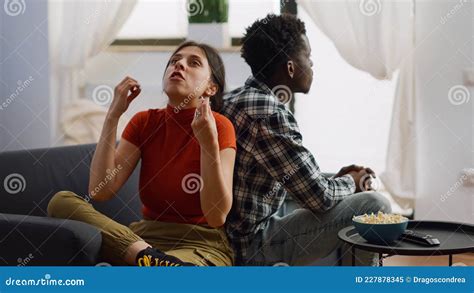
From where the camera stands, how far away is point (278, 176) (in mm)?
1824

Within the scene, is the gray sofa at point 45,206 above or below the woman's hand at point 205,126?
below

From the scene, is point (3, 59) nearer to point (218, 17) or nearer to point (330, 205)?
point (218, 17)

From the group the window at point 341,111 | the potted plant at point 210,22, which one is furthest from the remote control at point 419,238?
the potted plant at point 210,22

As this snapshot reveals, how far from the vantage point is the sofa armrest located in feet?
5.22

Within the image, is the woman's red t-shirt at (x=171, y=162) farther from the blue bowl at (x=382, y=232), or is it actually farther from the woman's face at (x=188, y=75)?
the blue bowl at (x=382, y=232)

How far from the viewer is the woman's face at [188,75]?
1719mm

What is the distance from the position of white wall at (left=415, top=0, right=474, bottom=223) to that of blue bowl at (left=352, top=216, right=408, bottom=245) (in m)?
1.52

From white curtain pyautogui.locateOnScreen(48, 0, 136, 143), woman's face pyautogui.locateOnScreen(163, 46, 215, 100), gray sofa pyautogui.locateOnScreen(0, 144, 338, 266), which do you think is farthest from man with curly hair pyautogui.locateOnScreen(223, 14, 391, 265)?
A: white curtain pyautogui.locateOnScreen(48, 0, 136, 143)

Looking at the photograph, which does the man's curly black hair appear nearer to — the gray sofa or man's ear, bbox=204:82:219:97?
man's ear, bbox=204:82:219:97

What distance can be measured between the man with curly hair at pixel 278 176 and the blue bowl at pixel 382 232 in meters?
0.18

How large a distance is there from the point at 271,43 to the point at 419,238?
1.99ft

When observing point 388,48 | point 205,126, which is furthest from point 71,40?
point 205,126

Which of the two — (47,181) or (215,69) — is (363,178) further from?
(47,181)

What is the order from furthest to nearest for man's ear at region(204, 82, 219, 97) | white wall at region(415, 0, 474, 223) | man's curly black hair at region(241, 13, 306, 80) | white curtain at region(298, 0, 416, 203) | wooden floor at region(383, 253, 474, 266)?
white curtain at region(298, 0, 416, 203), white wall at region(415, 0, 474, 223), wooden floor at region(383, 253, 474, 266), man's curly black hair at region(241, 13, 306, 80), man's ear at region(204, 82, 219, 97)
